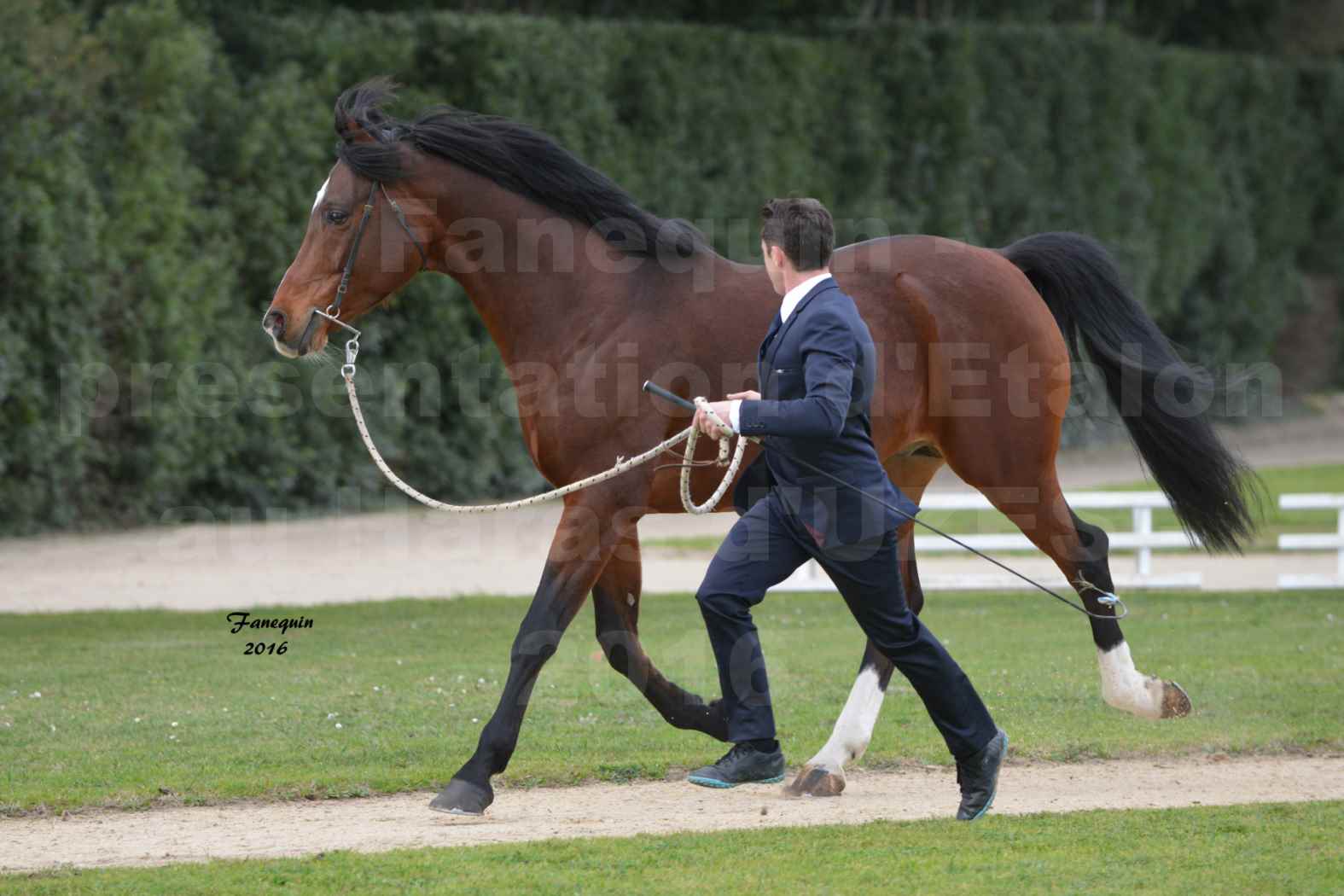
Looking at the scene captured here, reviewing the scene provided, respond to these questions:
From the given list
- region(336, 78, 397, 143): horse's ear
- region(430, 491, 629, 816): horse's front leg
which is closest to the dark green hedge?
region(336, 78, 397, 143): horse's ear

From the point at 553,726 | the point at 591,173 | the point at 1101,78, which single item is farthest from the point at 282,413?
the point at 1101,78

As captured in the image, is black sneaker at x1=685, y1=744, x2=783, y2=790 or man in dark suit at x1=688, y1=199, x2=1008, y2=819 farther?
black sneaker at x1=685, y1=744, x2=783, y2=790

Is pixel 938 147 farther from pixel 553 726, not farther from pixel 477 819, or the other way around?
pixel 477 819

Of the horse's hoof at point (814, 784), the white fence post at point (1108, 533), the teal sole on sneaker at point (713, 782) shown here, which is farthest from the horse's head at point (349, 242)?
the white fence post at point (1108, 533)

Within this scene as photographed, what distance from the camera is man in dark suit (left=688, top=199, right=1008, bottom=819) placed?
4699 mm

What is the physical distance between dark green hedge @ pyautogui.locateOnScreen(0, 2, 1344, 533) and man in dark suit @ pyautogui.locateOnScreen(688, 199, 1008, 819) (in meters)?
8.35

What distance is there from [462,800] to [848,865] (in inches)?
48.5

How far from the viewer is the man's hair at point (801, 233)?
4.80 metres

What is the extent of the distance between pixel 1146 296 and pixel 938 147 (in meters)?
3.78

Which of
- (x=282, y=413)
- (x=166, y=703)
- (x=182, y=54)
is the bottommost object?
(x=166, y=703)

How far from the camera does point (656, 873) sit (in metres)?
4.52

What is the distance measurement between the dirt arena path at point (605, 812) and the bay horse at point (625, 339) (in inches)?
8.3

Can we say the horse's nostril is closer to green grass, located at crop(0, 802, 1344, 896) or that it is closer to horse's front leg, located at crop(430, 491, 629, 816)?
horse's front leg, located at crop(430, 491, 629, 816)

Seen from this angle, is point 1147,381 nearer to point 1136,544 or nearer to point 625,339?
point 625,339
